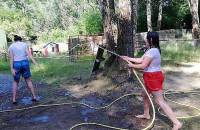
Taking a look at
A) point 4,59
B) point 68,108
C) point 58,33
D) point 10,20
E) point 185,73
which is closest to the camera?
point 68,108

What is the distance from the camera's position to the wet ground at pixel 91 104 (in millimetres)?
7676

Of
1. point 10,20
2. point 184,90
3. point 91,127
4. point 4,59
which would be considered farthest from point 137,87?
point 10,20

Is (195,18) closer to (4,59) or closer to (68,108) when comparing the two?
(4,59)

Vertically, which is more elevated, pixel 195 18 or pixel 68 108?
pixel 195 18

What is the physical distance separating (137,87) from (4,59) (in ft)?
56.3

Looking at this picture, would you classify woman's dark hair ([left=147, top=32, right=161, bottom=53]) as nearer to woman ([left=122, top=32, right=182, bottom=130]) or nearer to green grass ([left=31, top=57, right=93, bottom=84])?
woman ([left=122, top=32, right=182, bottom=130])

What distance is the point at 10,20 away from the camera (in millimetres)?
46250

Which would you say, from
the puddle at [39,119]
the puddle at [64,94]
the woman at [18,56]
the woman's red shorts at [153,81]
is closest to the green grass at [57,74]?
the puddle at [64,94]

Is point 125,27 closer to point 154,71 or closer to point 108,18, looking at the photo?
point 108,18

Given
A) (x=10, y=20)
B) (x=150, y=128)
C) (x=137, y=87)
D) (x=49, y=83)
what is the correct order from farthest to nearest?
(x=10, y=20) < (x=49, y=83) < (x=137, y=87) < (x=150, y=128)

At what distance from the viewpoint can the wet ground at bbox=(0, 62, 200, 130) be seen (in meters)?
7.68

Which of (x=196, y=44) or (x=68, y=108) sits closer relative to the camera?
(x=68, y=108)

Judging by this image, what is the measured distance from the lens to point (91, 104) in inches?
369

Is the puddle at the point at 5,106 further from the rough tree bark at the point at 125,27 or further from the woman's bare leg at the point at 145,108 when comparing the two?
the woman's bare leg at the point at 145,108
